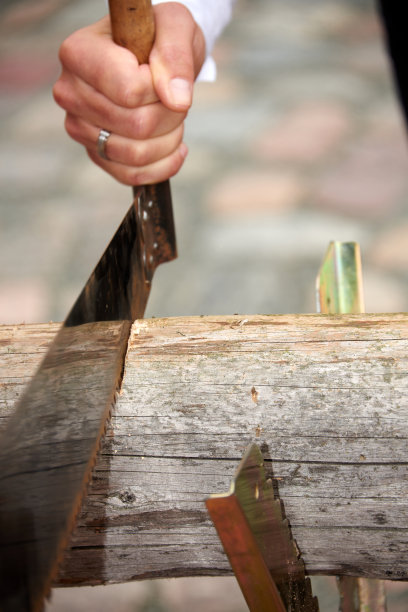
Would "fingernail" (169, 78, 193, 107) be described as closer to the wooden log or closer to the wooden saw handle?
the wooden saw handle

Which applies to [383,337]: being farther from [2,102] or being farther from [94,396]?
[2,102]

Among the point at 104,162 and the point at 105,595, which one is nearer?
the point at 104,162

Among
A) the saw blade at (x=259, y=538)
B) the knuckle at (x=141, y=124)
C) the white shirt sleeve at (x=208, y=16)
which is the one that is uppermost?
the white shirt sleeve at (x=208, y=16)

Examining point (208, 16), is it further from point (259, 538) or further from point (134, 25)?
point (259, 538)

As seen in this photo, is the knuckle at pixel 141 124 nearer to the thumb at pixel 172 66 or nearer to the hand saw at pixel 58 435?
the thumb at pixel 172 66

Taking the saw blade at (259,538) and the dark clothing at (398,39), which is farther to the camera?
the dark clothing at (398,39)

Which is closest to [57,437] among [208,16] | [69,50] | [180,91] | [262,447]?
[262,447]

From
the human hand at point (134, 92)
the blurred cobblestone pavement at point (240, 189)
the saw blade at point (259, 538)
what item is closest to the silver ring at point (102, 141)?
the human hand at point (134, 92)

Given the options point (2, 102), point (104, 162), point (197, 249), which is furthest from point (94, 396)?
point (2, 102)
